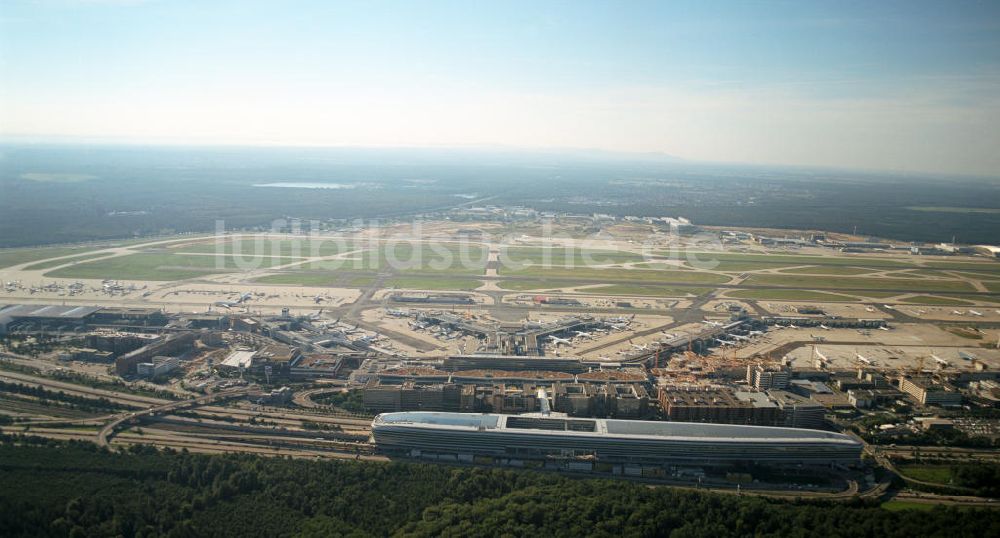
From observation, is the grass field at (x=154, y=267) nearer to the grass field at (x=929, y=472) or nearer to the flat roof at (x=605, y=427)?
the flat roof at (x=605, y=427)

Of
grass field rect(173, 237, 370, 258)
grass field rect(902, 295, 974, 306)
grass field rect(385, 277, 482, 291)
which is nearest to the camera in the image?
grass field rect(902, 295, 974, 306)

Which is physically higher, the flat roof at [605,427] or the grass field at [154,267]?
the grass field at [154,267]

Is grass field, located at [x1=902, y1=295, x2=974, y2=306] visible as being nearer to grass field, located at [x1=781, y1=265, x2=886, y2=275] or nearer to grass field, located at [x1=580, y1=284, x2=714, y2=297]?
grass field, located at [x1=781, y1=265, x2=886, y2=275]

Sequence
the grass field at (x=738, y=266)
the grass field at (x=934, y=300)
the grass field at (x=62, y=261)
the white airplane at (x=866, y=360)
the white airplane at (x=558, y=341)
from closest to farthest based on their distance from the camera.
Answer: the white airplane at (x=866, y=360) < the white airplane at (x=558, y=341) < the grass field at (x=934, y=300) < the grass field at (x=62, y=261) < the grass field at (x=738, y=266)

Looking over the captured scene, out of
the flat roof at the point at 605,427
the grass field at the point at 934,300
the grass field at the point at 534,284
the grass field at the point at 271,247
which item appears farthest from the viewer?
the grass field at the point at 271,247

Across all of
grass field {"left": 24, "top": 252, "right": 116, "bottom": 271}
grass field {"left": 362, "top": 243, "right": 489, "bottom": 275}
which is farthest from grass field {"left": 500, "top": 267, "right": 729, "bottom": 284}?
grass field {"left": 24, "top": 252, "right": 116, "bottom": 271}

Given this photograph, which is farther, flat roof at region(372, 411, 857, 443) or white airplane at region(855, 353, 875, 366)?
white airplane at region(855, 353, 875, 366)

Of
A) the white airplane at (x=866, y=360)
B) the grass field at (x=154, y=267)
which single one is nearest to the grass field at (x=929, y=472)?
the white airplane at (x=866, y=360)
